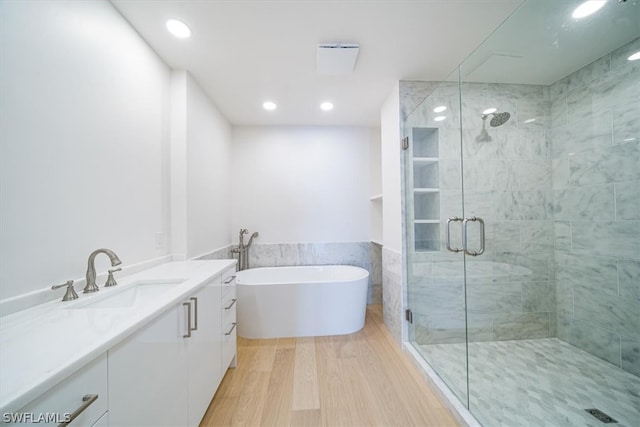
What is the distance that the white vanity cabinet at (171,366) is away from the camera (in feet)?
2.45

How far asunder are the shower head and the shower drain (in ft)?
6.90

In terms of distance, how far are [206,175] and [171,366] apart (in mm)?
1812

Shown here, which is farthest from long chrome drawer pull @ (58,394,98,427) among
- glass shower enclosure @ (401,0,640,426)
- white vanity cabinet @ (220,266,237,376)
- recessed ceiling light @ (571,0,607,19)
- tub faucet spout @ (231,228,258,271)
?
recessed ceiling light @ (571,0,607,19)

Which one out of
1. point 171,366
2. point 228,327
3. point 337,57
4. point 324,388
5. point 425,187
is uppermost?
point 337,57

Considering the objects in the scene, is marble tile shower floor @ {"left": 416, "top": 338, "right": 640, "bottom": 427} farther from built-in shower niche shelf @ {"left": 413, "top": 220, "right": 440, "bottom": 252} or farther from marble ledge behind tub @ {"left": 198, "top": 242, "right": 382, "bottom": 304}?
marble ledge behind tub @ {"left": 198, "top": 242, "right": 382, "bottom": 304}

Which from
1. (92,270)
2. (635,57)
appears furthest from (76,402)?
(635,57)

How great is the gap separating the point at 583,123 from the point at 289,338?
3.14 meters

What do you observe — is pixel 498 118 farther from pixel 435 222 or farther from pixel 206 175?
pixel 206 175

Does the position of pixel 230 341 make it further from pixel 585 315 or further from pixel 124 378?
pixel 585 315

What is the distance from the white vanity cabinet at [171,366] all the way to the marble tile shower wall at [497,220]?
1765 mm

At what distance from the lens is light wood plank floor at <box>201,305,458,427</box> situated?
1.39 m

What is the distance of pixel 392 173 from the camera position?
2400 millimetres

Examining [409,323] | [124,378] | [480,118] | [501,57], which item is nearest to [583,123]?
[480,118]

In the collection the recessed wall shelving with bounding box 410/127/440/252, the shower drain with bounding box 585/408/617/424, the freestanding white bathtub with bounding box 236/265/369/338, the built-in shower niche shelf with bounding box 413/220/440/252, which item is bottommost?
the shower drain with bounding box 585/408/617/424
